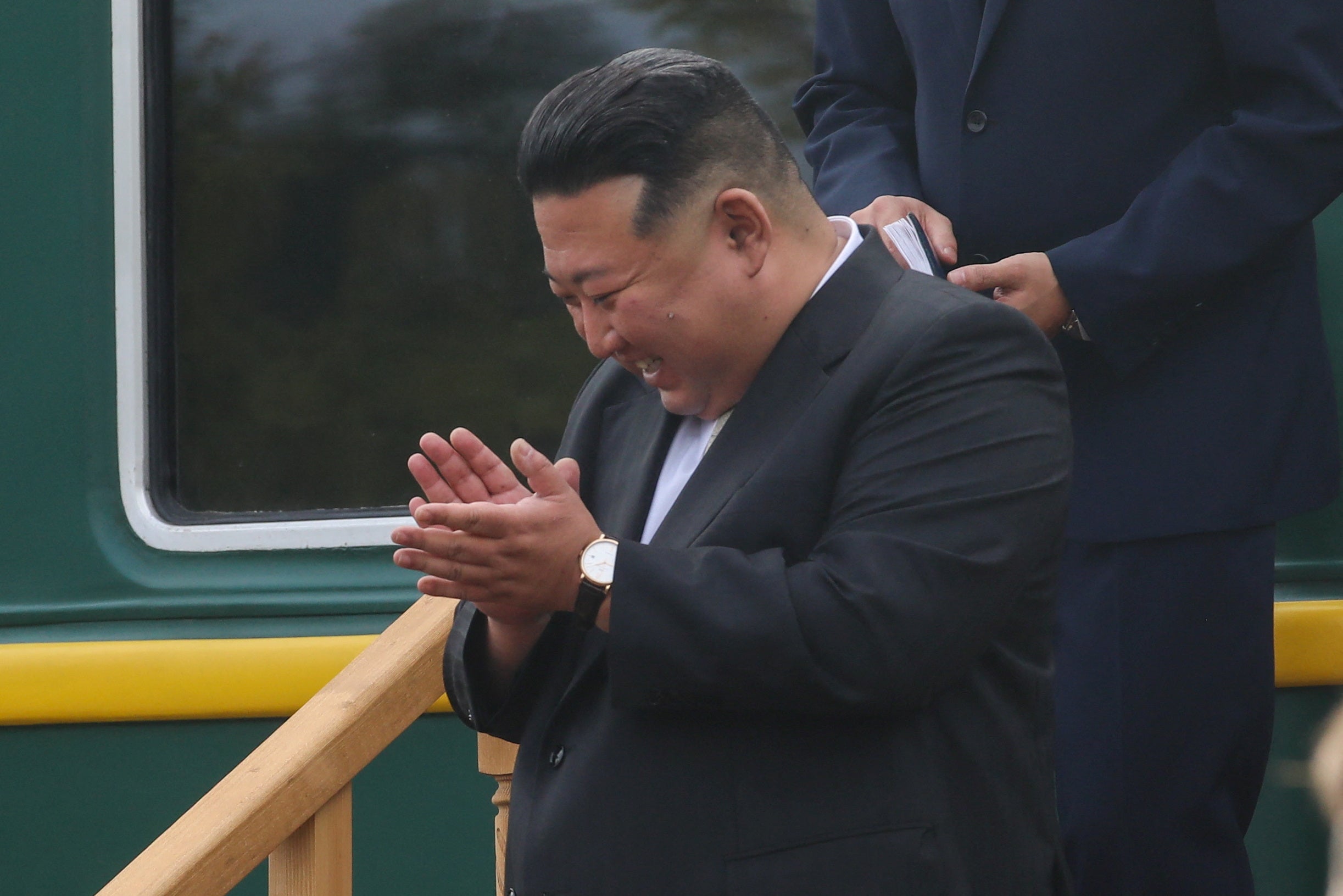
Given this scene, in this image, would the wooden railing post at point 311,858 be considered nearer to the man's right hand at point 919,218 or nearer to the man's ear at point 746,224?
the man's ear at point 746,224

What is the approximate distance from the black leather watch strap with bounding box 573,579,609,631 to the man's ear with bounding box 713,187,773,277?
36 cm

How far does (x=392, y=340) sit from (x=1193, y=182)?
126 cm

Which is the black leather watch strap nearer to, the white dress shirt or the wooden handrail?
the white dress shirt

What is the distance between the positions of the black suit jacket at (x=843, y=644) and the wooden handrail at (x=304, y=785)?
30 centimetres

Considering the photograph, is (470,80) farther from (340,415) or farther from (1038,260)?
(1038,260)

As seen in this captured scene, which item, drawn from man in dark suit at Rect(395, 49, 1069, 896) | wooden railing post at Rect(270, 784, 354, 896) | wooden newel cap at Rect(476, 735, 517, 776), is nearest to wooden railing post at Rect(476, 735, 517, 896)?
wooden newel cap at Rect(476, 735, 517, 776)

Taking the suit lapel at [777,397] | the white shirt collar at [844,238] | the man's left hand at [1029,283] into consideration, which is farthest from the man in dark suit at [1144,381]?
the suit lapel at [777,397]

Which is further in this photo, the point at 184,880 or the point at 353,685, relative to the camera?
the point at 353,685

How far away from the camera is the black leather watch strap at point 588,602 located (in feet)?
4.37

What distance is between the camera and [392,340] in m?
2.47

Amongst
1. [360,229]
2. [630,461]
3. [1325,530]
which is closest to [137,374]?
[360,229]

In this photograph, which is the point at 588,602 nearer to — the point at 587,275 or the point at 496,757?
the point at 587,275

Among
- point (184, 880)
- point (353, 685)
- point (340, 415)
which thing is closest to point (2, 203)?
point (340, 415)

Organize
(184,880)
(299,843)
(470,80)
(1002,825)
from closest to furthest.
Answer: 1. (1002,825)
2. (184,880)
3. (299,843)
4. (470,80)
